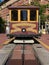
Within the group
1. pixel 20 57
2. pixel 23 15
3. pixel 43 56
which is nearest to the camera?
pixel 20 57

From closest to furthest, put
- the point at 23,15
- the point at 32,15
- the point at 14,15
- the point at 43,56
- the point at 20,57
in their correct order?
the point at 20,57, the point at 43,56, the point at 23,15, the point at 32,15, the point at 14,15

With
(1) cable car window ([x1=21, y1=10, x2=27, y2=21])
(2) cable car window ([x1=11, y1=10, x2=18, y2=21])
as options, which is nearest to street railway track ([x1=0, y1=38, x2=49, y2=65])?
(1) cable car window ([x1=21, y1=10, x2=27, y2=21])

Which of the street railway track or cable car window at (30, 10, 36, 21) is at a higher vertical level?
cable car window at (30, 10, 36, 21)

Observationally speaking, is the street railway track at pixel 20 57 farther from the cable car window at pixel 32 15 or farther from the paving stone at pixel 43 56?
the cable car window at pixel 32 15

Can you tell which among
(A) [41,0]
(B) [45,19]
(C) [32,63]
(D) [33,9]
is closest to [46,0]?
(A) [41,0]

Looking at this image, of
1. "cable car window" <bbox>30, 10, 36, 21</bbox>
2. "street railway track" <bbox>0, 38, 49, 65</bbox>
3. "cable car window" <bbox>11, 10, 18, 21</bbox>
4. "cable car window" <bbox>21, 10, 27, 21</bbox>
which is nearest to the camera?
"street railway track" <bbox>0, 38, 49, 65</bbox>

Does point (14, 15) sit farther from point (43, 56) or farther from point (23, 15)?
point (43, 56)

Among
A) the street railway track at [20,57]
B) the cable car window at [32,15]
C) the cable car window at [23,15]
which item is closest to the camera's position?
the street railway track at [20,57]

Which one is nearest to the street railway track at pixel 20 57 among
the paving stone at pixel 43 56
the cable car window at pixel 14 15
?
the paving stone at pixel 43 56

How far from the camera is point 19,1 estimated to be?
51.7 meters

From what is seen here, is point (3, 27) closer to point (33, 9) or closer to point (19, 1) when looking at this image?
point (19, 1)

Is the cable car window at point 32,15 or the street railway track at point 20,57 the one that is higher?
the cable car window at point 32,15

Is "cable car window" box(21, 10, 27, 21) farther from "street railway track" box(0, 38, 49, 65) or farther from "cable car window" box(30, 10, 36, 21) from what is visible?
"street railway track" box(0, 38, 49, 65)

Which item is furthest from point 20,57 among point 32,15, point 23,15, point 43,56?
point 32,15
